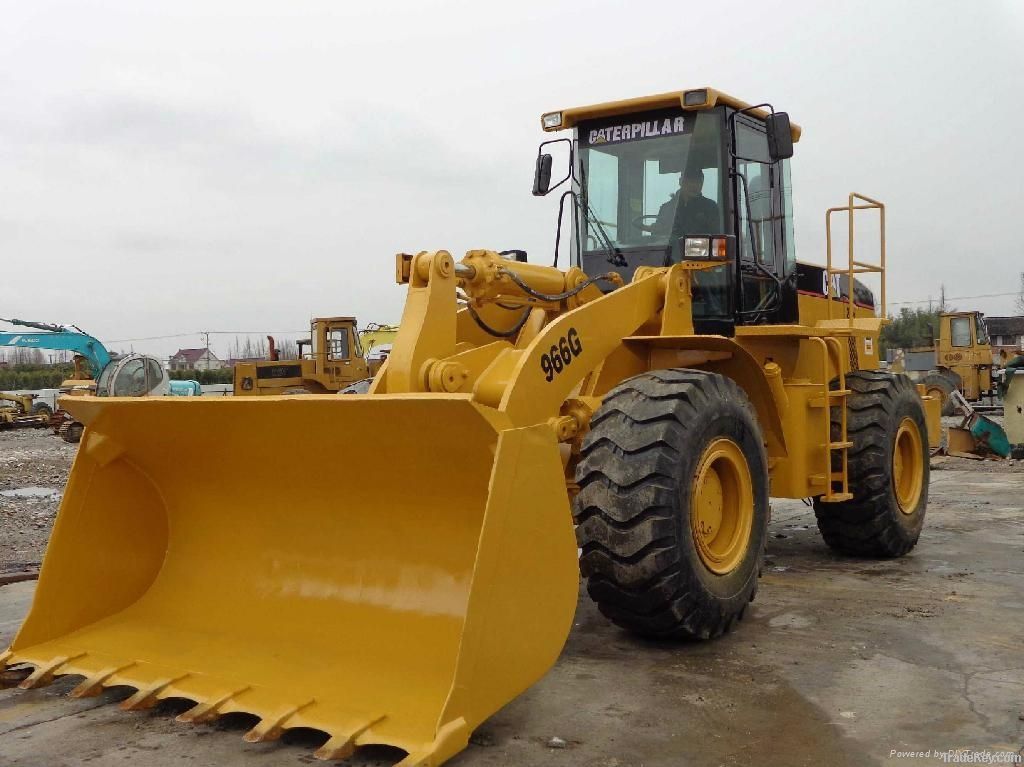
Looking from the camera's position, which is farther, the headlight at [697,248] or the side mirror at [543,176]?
the side mirror at [543,176]

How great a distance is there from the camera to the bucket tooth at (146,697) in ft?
12.4

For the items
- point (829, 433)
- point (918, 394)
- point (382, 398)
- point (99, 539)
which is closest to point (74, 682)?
point (99, 539)

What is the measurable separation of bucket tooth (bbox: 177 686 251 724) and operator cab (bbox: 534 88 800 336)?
138 inches

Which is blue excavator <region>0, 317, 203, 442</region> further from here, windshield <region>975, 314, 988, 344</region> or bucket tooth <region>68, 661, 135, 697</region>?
windshield <region>975, 314, 988, 344</region>

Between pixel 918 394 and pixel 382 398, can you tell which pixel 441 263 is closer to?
pixel 382 398

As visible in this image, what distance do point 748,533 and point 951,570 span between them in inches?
99.1

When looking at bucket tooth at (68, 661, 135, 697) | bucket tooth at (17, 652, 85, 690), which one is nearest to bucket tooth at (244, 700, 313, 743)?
bucket tooth at (68, 661, 135, 697)

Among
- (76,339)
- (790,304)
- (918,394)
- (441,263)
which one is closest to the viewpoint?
(441,263)

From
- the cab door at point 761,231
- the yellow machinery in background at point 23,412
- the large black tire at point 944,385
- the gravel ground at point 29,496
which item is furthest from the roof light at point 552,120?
the yellow machinery in background at point 23,412

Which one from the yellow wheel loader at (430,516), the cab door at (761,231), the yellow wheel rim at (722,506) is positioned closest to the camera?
the yellow wheel loader at (430,516)

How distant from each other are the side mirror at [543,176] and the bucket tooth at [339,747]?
416 centimetres

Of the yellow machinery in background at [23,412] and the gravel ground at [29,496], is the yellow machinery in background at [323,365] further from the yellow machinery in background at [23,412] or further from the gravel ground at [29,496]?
the yellow machinery in background at [23,412]

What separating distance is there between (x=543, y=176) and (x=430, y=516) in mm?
3065

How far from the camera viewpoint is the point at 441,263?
462 centimetres
